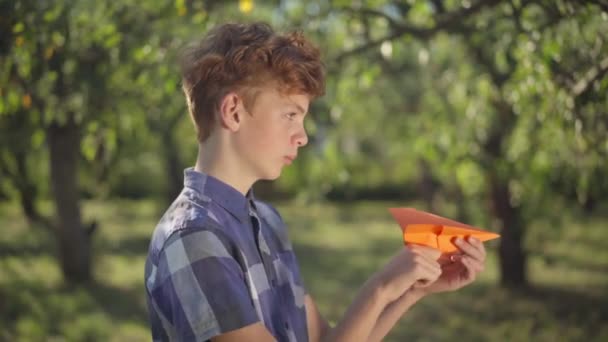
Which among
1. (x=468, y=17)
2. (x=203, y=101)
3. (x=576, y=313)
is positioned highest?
(x=468, y=17)

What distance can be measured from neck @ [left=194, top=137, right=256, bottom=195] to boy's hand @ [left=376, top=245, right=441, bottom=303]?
0.36 meters

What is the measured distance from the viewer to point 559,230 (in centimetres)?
712

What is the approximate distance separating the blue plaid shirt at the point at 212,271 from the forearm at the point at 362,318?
0.09m

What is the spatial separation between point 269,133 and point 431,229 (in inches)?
14.8

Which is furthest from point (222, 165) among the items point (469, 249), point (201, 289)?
point (469, 249)

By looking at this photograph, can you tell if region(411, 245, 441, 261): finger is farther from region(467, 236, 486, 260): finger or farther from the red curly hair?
the red curly hair

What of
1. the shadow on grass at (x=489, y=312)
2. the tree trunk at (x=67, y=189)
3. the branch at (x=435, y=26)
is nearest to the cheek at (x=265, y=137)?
the branch at (x=435, y=26)

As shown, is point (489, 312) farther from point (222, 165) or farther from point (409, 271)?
point (222, 165)

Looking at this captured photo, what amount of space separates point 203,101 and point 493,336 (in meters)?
5.30

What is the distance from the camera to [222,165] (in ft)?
5.28

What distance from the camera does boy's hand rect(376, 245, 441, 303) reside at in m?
1.69

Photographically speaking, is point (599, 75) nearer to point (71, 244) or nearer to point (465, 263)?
point (465, 263)

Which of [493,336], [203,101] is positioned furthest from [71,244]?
[203,101]

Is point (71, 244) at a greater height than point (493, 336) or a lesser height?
greater
